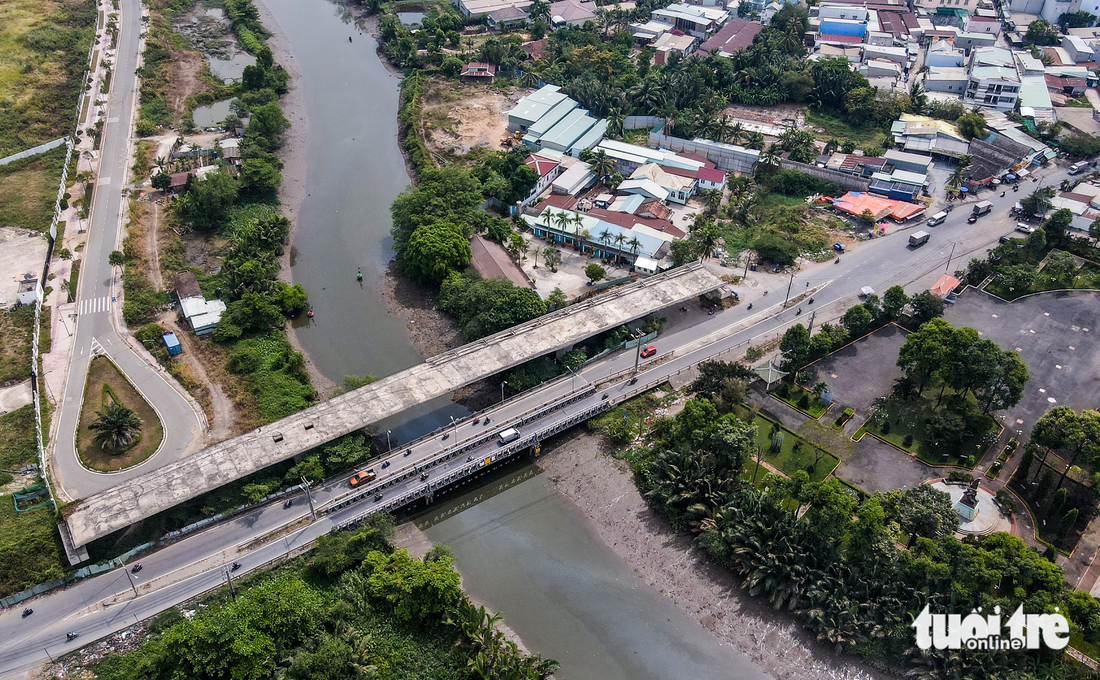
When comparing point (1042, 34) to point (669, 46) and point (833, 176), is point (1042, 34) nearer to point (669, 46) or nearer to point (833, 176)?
point (669, 46)

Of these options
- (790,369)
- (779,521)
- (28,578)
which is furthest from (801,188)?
(28,578)

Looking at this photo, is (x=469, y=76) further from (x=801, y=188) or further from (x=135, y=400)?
(x=135, y=400)

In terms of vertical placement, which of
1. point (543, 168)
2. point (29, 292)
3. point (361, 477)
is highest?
point (543, 168)

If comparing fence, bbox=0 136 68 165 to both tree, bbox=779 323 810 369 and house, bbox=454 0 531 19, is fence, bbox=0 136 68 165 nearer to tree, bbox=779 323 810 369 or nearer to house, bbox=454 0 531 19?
house, bbox=454 0 531 19

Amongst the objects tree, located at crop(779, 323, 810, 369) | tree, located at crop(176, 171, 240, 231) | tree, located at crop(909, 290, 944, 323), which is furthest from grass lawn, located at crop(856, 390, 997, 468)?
tree, located at crop(176, 171, 240, 231)

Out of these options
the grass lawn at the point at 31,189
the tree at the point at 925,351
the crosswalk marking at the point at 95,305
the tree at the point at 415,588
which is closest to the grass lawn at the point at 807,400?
the tree at the point at 925,351

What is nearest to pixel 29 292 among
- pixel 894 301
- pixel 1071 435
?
pixel 894 301

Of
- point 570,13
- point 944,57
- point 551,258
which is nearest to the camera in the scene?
point 551,258
